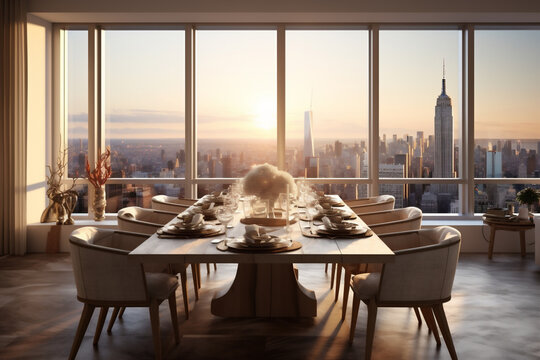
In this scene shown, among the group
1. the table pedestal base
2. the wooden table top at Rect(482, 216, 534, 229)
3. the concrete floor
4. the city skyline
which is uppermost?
the city skyline

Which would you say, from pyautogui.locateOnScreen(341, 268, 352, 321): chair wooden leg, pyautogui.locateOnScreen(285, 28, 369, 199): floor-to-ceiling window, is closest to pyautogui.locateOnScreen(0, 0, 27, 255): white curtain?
pyautogui.locateOnScreen(285, 28, 369, 199): floor-to-ceiling window

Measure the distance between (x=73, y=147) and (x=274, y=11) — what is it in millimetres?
2967

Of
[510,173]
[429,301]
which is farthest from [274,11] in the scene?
[429,301]

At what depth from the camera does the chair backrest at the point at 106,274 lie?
2.53m

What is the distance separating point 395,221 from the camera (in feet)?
12.1

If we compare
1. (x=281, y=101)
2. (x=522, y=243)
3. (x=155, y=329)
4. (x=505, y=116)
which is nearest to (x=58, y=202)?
(x=281, y=101)

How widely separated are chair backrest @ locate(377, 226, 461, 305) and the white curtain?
447 centimetres

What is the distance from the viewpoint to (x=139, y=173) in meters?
6.35

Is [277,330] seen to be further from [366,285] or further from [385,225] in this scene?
[385,225]

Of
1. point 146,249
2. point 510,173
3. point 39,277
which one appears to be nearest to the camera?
point 146,249

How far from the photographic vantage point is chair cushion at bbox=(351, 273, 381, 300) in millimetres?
2666

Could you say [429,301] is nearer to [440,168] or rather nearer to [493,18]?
[440,168]

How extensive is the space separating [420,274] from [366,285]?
0.31 meters

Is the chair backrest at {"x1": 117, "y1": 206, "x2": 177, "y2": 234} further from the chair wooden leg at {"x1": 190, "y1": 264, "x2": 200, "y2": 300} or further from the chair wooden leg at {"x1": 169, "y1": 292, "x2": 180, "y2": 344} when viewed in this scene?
the chair wooden leg at {"x1": 169, "y1": 292, "x2": 180, "y2": 344}
